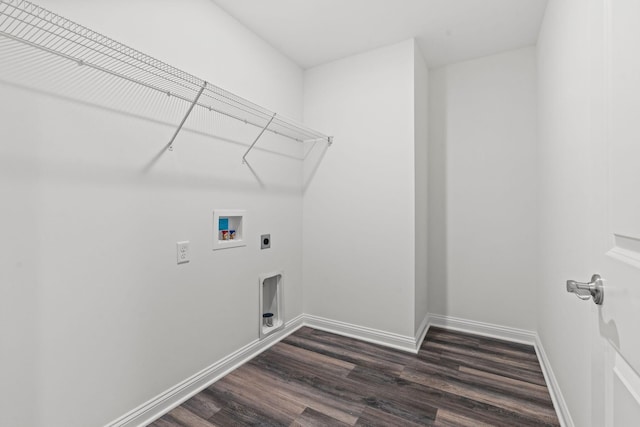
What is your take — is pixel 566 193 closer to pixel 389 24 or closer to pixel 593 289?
pixel 593 289

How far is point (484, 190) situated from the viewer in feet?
8.38

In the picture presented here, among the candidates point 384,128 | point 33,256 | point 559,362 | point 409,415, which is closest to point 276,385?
point 409,415

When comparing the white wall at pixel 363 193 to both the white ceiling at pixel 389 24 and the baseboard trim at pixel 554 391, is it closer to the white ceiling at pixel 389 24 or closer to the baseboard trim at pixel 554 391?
the white ceiling at pixel 389 24

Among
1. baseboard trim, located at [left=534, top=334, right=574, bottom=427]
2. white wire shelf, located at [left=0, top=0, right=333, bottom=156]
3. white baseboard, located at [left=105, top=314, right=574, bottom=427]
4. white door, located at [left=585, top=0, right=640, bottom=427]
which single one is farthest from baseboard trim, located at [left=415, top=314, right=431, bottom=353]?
white wire shelf, located at [left=0, top=0, right=333, bottom=156]

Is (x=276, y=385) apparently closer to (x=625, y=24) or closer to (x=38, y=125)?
(x=38, y=125)

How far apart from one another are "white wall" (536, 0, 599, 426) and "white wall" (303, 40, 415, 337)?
0.84 m

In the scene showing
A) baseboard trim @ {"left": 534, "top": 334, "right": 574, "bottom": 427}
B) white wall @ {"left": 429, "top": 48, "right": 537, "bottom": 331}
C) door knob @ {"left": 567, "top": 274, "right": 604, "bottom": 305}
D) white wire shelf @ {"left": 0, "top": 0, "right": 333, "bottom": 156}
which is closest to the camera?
door knob @ {"left": 567, "top": 274, "right": 604, "bottom": 305}

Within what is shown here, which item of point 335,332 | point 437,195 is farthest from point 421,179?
point 335,332

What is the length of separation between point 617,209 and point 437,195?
2117mm

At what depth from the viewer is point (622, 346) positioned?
2.06 feet

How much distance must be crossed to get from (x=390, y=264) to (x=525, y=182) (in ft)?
4.13

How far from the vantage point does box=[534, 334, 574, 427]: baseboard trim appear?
1463 mm

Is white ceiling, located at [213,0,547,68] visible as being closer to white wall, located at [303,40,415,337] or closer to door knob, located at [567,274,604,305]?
white wall, located at [303,40,415,337]

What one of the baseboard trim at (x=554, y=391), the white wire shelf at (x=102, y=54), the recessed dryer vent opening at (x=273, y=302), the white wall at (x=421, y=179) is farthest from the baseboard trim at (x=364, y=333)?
the white wire shelf at (x=102, y=54)
